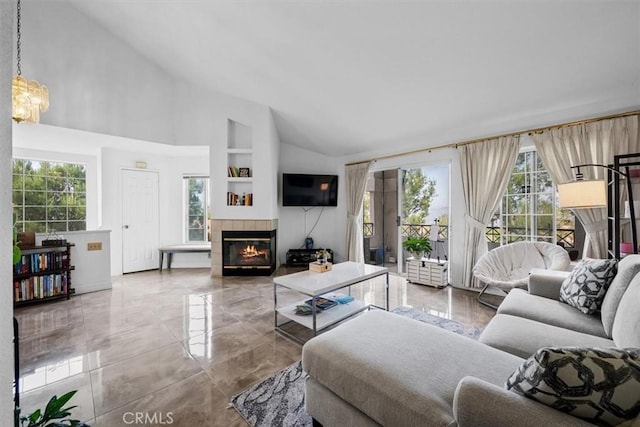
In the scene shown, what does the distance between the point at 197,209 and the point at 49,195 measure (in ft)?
7.77

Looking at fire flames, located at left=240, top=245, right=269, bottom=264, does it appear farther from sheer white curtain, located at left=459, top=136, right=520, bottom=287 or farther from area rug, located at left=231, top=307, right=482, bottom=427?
sheer white curtain, located at left=459, top=136, right=520, bottom=287

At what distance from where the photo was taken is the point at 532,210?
11.8ft

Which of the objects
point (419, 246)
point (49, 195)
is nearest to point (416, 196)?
point (419, 246)

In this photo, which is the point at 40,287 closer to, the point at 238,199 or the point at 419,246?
the point at 238,199

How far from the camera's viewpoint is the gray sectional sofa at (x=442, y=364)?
2.81 ft

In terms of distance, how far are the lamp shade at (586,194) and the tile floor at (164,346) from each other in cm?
144

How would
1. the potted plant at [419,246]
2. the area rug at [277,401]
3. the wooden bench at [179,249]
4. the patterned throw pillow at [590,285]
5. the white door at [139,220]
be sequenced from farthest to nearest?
1. the wooden bench at [179,249]
2. the white door at [139,220]
3. the potted plant at [419,246]
4. the patterned throw pillow at [590,285]
5. the area rug at [277,401]

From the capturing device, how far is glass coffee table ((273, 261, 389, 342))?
7.69 feet

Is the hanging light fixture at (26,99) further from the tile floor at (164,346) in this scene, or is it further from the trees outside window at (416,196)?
the trees outside window at (416,196)

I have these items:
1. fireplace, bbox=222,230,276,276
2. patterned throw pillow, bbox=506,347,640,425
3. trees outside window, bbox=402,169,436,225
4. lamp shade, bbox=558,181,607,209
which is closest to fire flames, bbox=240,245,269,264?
fireplace, bbox=222,230,276,276

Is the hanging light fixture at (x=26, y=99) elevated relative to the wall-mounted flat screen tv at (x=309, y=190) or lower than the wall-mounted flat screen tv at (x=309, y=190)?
elevated

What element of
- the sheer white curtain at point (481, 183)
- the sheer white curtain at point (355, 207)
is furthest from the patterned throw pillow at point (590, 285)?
the sheer white curtain at point (355, 207)

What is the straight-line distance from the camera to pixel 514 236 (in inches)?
148

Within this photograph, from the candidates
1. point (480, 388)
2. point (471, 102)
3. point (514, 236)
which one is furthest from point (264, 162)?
point (480, 388)
